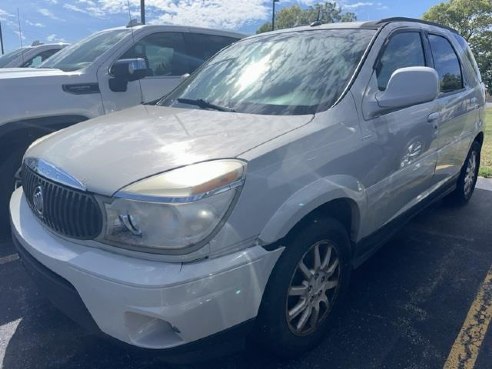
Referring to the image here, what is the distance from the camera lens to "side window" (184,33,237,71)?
5504mm

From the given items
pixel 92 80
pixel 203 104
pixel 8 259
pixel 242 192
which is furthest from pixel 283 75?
pixel 8 259

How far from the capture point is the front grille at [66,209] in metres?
2.07

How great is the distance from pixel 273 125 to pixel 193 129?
453 millimetres

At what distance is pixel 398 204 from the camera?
3.26 meters

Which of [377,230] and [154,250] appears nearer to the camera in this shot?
[154,250]

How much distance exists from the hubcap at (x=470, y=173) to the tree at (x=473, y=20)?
3844 cm

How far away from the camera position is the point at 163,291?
1.83 metres

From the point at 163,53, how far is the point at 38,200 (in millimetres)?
3274

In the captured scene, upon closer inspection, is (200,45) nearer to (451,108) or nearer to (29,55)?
(451,108)

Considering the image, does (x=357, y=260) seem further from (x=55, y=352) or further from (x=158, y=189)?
(x=55, y=352)

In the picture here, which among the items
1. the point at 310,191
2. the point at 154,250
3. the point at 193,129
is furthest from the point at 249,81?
the point at 154,250

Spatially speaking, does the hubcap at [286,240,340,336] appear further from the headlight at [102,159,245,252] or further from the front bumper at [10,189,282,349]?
the headlight at [102,159,245,252]

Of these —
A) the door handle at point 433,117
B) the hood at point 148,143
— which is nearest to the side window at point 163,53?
the hood at point 148,143

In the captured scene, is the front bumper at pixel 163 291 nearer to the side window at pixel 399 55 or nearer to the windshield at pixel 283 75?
the windshield at pixel 283 75
